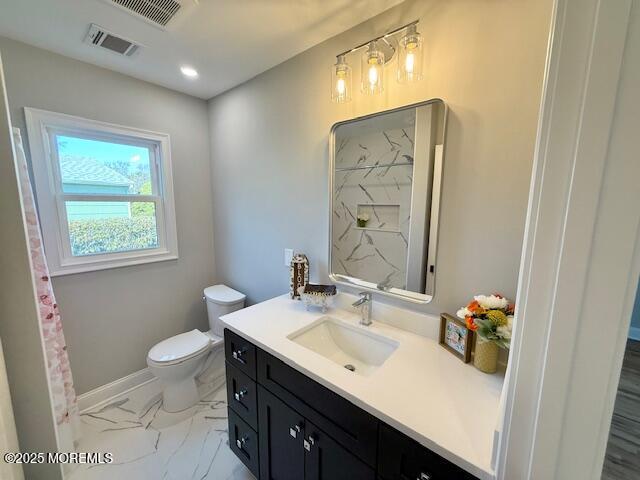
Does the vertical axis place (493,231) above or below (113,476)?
above

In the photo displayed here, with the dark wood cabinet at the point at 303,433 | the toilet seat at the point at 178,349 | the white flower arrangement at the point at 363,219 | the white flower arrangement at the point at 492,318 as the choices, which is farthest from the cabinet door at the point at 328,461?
the toilet seat at the point at 178,349

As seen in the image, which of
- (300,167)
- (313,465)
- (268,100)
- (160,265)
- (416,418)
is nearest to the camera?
(416,418)

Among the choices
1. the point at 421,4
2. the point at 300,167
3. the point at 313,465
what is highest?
the point at 421,4

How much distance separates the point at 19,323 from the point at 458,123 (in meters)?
1.39

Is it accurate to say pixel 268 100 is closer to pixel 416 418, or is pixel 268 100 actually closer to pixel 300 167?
pixel 300 167

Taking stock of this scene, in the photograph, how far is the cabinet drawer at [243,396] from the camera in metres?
1.25

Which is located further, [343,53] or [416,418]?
[343,53]

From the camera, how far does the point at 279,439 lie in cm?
113

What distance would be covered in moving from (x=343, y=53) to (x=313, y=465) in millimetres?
1878

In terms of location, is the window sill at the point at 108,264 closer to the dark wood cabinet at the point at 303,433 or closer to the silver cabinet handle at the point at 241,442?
the dark wood cabinet at the point at 303,433

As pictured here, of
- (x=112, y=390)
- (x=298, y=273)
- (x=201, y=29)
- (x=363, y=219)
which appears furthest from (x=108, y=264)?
(x=363, y=219)

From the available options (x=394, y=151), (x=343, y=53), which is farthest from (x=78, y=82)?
Result: (x=394, y=151)

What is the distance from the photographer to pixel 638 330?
115cm

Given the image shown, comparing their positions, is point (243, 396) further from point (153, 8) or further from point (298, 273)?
point (153, 8)
